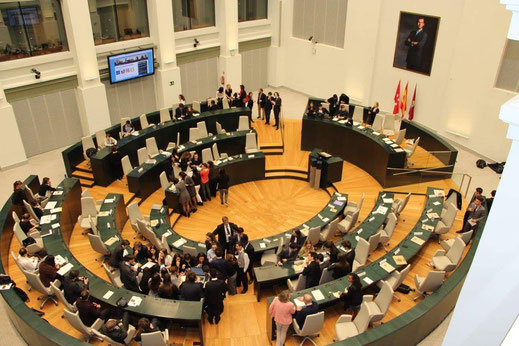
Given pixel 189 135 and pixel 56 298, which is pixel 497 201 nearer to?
pixel 56 298

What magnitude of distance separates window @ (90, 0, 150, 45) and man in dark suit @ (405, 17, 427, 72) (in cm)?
1002

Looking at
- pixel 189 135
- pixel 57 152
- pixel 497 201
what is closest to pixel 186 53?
pixel 189 135

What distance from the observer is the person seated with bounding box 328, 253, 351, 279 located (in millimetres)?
8422

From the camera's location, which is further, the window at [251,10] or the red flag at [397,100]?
the window at [251,10]

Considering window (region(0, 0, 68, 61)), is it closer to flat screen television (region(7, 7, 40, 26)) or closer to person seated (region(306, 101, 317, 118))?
flat screen television (region(7, 7, 40, 26))

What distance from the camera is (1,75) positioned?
528 inches

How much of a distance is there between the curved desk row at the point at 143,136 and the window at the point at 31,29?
3441 millimetres

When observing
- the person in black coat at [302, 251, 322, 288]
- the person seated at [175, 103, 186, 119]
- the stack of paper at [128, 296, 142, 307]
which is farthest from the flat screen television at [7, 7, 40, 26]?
the person in black coat at [302, 251, 322, 288]

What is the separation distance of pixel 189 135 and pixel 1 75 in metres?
6.10

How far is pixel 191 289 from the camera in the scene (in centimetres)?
777

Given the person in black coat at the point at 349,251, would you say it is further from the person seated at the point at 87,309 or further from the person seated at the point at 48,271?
the person seated at the point at 48,271

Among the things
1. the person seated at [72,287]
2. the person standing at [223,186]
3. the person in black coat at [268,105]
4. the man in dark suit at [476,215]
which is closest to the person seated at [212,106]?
the person in black coat at [268,105]

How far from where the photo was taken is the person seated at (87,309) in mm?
7262

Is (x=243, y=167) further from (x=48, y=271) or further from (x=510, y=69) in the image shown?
(x=510, y=69)
